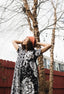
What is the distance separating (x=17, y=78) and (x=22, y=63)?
233mm

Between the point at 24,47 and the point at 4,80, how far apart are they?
3506 mm

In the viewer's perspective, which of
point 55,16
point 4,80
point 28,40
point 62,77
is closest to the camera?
point 28,40

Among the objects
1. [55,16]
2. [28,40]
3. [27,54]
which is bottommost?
[27,54]

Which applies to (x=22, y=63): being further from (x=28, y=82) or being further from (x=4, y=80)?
(x=4, y=80)

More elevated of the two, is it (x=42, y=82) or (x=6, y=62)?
(x=6, y=62)

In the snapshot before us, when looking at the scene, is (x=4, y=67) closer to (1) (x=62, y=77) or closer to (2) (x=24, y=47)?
(2) (x=24, y=47)

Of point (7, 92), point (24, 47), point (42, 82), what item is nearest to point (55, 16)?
point (42, 82)

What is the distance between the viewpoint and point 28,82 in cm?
263

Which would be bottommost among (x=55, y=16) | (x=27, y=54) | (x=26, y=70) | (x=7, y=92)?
(x=7, y=92)

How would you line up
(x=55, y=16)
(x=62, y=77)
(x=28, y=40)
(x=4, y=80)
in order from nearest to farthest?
(x=28, y=40)
(x=4, y=80)
(x=55, y=16)
(x=62, y=77)

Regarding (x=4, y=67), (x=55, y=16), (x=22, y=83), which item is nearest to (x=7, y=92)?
(x=4, y=67)

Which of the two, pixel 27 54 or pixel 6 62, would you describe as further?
pixel 6 62

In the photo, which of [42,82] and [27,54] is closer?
[27,54]

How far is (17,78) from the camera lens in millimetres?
2605
